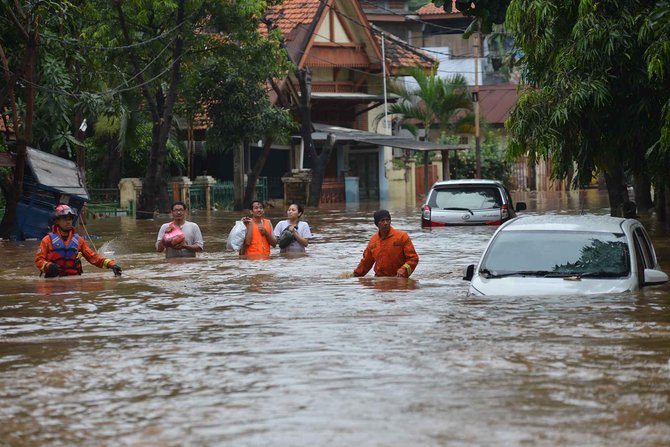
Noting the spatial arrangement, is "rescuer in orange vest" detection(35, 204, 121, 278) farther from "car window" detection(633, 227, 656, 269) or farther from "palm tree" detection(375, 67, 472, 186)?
"palm tree" detection(375, 67, 472, 186)

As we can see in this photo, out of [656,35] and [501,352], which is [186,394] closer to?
[501,352]

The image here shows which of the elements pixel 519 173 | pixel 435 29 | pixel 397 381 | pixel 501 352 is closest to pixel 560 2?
pixel 501 352

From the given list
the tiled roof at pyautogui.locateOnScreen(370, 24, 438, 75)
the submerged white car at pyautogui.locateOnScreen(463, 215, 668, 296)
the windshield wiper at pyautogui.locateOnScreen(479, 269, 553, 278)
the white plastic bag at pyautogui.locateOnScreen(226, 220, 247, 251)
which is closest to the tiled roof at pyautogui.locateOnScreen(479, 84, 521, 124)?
the tiled roof at pyautogui.locateOnScreen(370, 24, 438, 75)

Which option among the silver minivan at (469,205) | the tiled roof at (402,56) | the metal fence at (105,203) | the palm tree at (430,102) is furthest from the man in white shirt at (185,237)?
the tiled roof at (402,56)

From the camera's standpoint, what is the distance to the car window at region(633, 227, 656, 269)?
1332cm

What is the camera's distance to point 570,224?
13.3 metres

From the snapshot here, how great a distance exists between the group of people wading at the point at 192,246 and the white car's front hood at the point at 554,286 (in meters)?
3.29

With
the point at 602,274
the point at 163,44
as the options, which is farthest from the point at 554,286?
the point at 163,44

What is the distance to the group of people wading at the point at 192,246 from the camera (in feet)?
52.7

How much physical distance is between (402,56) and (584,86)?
46.0 metres

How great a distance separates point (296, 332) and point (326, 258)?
401 inches

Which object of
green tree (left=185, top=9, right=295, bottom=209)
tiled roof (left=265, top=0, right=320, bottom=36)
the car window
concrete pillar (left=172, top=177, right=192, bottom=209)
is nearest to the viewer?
the car window

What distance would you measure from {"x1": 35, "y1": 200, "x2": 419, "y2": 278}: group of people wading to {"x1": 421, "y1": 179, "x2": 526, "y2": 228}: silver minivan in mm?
6676

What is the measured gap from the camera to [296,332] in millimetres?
11617
